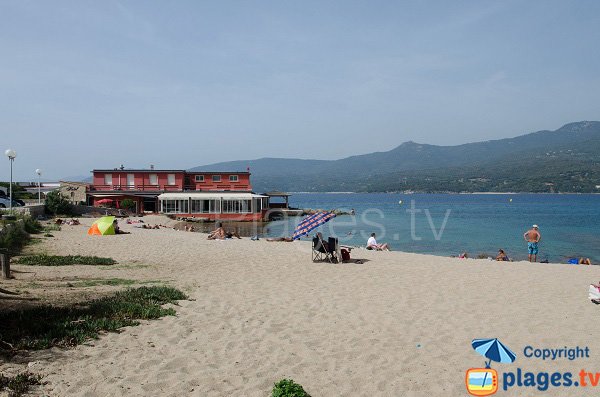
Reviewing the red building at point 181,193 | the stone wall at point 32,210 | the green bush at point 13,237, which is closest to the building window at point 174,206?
the red building at point 181,193

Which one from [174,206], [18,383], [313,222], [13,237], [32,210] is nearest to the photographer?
[18,383]

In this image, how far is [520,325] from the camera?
739 cm

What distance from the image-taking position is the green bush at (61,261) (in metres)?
12.6

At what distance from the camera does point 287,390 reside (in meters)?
4.46

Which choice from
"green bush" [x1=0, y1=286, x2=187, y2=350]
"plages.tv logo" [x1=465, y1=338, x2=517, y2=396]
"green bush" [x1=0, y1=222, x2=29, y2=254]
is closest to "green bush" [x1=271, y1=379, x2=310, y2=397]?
"plages.tv logo" [x1=465, y1=338, x2=517, y2=396]

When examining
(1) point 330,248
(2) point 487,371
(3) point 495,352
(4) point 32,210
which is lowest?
(2) point 487,371

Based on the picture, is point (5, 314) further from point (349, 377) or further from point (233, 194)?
point (233, 194)

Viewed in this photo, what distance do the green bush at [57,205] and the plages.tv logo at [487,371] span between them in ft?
113

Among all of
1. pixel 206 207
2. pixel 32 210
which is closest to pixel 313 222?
pixel 32 210

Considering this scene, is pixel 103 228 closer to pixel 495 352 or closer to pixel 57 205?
pixel 57 205

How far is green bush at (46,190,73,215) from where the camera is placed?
109ft

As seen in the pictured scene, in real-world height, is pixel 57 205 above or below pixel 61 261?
above

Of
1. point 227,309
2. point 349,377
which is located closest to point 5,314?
point 227,309

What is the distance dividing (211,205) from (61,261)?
1248 inches
